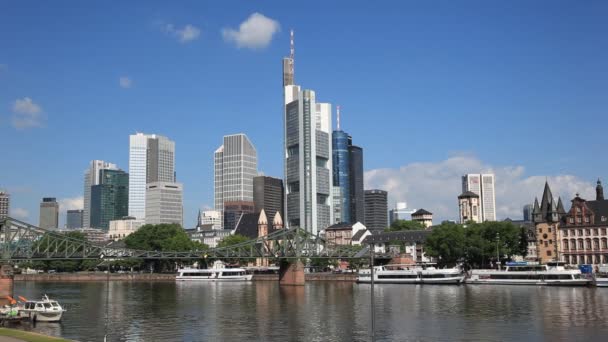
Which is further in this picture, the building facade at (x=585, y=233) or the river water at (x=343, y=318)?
the building facade at (x=585, y=233)

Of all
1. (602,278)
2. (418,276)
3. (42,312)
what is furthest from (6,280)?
(602,278)

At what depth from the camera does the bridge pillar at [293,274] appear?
172000 millimetres

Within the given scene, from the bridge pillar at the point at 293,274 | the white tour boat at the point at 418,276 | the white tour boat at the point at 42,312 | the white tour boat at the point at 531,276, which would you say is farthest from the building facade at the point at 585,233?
the white tour boat at the point at 42,312

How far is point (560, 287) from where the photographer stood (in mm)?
138750

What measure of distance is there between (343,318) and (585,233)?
118 m

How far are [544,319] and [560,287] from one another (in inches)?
2534

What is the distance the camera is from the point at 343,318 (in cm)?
8456

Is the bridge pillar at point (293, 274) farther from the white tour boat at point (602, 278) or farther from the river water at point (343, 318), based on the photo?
the white tour boat at point (602, 278)

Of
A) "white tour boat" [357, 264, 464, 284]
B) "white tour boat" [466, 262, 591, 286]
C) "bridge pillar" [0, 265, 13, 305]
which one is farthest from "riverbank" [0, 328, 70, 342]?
"white tour boat" [357, 264, 464, 284]

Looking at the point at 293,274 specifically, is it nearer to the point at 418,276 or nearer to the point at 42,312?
the point at 418,276

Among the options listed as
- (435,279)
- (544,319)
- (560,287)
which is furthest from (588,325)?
(435,279)

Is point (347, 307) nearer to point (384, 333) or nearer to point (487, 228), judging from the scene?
point (384, 333)

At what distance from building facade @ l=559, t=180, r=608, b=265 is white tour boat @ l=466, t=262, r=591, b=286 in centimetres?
2062

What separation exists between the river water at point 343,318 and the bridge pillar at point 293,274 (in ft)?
158
